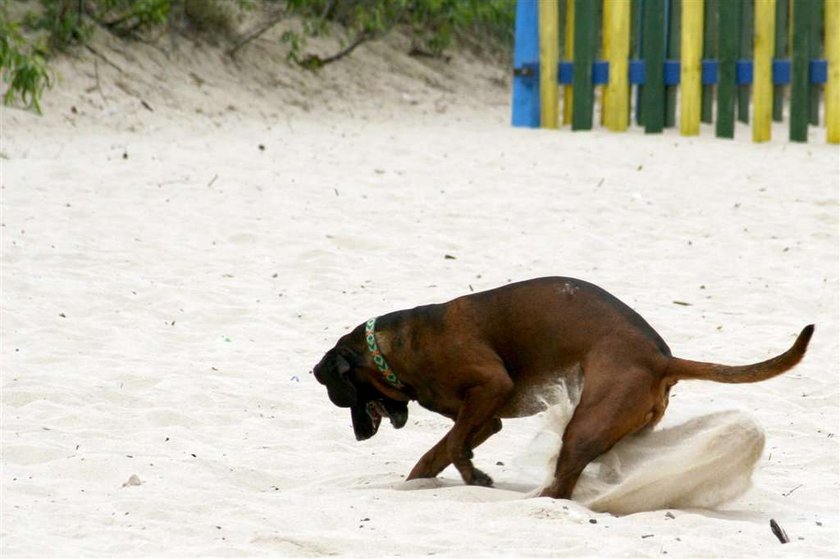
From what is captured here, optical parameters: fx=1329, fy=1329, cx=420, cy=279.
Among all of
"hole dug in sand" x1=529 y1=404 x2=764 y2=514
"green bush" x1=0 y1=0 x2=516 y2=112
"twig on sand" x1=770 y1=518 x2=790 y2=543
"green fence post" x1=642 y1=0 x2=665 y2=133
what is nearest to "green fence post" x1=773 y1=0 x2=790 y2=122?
"green fence post" x1=642 y1=0 x2=665 y2=133

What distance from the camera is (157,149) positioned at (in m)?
10.2

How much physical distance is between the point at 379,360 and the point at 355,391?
0.46ft

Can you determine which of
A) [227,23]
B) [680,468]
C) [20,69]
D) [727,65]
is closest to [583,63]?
[727,65]

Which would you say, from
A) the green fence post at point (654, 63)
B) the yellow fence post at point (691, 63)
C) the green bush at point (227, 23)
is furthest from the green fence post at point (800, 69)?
the green bush at point (227, 23)

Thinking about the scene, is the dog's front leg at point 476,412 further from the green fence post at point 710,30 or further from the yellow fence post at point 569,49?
the yellow fence post at point 569,49

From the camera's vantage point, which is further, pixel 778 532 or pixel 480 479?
pixel 480 479

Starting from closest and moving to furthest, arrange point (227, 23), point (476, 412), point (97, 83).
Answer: point (476, 412)
point (97, 83)
point (227, 23)

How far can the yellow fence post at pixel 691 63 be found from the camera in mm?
11680

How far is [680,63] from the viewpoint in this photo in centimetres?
1205

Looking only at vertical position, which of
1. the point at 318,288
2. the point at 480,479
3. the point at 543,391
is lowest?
the point at 318,288

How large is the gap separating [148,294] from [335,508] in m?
3.18

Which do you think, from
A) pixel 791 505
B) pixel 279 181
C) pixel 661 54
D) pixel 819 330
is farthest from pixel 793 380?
pixel 661 54

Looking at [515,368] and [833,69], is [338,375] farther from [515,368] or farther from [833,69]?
[833,69]

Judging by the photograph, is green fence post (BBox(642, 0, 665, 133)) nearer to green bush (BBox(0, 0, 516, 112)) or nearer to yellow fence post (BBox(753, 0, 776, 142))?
yellow fence post (BBox(753, 0, 776, 142))
